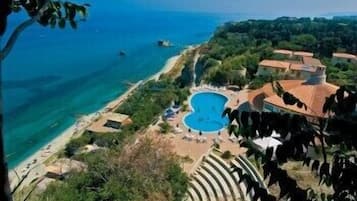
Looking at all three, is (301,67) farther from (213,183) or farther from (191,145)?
(213,183)

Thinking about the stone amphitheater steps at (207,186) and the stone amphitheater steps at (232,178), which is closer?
the stone amphitheater steps at (232,178)

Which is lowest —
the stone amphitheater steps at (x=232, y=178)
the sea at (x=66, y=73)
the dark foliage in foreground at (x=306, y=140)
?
the sea at (x=66, y=73)

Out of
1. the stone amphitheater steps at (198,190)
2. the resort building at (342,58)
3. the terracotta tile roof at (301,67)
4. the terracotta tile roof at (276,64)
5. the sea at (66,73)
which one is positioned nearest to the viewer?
the stone amphitheater steps at (198,190)

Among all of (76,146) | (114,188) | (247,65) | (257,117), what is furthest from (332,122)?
(247,65)

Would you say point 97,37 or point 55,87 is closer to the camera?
point 55,87

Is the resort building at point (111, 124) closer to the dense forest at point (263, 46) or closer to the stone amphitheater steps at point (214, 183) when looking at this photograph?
the stone amphitheater steps at point (214, 183)

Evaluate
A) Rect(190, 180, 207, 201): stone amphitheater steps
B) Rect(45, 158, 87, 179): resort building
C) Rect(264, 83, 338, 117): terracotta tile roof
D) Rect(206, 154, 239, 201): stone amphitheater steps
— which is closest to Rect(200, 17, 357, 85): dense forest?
Rect(264, 83, 338, 117): terracotta tile roof

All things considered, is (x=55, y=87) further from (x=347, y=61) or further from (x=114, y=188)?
(x=114, y=188)

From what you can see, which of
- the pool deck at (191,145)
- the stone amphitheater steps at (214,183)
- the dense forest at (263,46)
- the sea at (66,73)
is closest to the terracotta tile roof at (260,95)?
the pool deck at (191,145)
